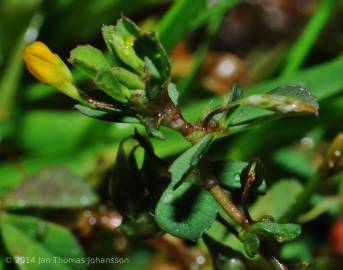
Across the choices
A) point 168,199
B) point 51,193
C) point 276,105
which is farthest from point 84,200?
point 276,105

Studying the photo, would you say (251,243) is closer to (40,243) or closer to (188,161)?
(188,161)

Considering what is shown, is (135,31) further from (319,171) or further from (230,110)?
(319,171)

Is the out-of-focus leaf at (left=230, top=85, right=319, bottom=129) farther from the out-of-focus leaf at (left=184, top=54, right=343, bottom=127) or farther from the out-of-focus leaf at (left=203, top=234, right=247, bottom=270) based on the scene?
the out-of-focus leaf at (left=184, top=54, right=343, bottom=127)

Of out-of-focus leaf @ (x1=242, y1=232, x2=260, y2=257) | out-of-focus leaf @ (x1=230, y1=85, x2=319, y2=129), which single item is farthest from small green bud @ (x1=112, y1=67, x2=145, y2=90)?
out-of-focus leaf @ (x1=242, y1=232, x2=260, y2=257)

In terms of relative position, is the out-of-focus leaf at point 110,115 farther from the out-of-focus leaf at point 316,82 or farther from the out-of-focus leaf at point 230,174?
the out-of-focus leaf at point 316,82

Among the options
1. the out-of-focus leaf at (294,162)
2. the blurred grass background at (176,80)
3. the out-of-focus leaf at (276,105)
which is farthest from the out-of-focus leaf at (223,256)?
the out-of-focus leaf at (294,162)

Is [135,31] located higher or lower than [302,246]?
higher

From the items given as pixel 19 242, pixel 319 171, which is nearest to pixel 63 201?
pixel 19 242
